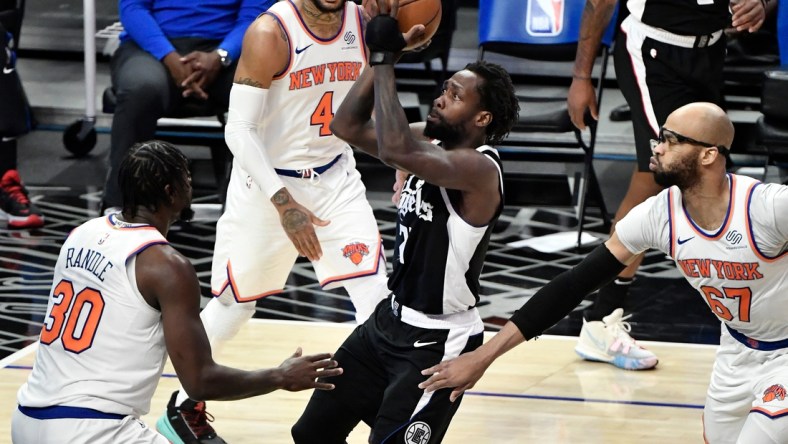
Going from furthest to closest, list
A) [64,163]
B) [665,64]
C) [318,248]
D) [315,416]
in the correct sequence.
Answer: [64,163] → [665,64] → [318,248] → [315,416]

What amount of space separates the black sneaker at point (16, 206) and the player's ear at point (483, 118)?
4348 mm

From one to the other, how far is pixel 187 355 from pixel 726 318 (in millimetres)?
1675

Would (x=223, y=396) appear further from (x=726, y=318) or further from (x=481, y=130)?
(x=726, y=318)

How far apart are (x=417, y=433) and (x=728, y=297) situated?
40.2 inches

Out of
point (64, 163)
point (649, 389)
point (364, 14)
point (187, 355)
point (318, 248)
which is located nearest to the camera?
point (187, 355)

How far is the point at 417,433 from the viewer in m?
3.64

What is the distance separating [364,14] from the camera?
468 centimetres

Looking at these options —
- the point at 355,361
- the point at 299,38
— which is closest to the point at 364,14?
the point at 299,38

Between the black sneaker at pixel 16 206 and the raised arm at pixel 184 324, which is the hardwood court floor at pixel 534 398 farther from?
the black sneaker at pixel 16 206

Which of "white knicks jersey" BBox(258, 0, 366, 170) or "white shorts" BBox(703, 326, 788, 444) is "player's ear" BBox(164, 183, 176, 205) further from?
"white shorts" BBox(703, 326, 788, 444)

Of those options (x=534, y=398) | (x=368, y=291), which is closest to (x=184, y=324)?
(x=368, y=291)

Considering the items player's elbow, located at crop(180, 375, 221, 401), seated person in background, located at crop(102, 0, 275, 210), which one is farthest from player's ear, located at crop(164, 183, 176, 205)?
seated person in background, located at crop(102, 0, 275, 210)

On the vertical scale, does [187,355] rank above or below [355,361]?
above

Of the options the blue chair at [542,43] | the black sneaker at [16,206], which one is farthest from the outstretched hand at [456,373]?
the black sneaker at [16,206]
